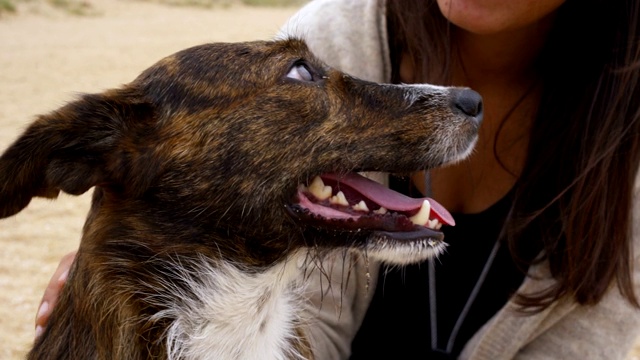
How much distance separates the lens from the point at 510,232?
326 centimetres

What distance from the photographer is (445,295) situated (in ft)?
12.0

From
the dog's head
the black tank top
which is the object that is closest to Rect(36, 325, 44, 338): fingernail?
the dog's head

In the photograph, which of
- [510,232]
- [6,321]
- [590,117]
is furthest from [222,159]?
[6,321]

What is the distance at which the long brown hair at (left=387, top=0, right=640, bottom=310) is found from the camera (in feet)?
10.3

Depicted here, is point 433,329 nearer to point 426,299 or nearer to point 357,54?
point 426,299

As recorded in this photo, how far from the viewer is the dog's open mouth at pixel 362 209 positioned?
106 inches

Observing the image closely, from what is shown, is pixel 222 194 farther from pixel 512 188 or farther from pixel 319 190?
pixel 512 188

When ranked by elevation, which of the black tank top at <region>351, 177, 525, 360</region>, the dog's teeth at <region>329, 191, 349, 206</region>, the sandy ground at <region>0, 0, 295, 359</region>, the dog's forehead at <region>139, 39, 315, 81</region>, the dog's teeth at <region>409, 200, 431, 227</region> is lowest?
the sandy ground at <region>0, 0, 295, 359</region>

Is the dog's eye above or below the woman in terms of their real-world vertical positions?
above

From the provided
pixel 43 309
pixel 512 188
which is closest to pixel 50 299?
pixel 43 309

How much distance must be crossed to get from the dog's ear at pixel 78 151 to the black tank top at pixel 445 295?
1217mm

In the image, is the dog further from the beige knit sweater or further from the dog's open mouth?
the beige knit sweater

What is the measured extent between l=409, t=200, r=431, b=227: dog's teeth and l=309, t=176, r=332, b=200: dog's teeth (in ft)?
0.97

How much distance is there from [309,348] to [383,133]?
39.5 inches
